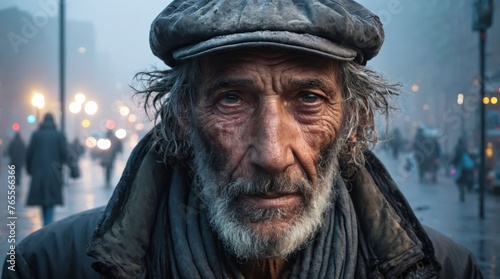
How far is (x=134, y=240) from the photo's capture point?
80.1 inches

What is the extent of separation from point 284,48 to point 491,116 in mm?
20687

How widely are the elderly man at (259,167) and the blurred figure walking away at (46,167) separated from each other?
8.22 metres

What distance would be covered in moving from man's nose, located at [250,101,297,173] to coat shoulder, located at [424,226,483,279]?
84cm

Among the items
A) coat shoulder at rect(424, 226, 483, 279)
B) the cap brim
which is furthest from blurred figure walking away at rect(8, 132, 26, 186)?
the cap brim

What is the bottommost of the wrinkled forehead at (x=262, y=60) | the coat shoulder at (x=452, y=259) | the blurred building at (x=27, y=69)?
the coat shoulder at (x=452, y=259)

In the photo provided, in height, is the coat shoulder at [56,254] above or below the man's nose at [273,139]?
below

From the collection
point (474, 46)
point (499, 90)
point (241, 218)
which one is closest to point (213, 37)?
point (241, 218)

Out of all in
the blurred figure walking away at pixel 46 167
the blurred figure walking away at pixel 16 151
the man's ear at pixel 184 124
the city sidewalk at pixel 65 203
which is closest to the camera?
the man's ear at pixel 184 124

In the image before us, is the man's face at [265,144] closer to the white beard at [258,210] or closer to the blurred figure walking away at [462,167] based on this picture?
the white beard at [258,210]

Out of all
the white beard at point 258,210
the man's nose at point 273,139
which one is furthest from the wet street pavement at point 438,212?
the man's nose at point 273,139

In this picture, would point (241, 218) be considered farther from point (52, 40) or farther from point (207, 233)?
point (52, 40)

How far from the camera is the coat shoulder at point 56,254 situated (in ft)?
7.51

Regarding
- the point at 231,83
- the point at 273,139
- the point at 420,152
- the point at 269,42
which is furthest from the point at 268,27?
the point at 420,152

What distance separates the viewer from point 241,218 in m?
1.96
